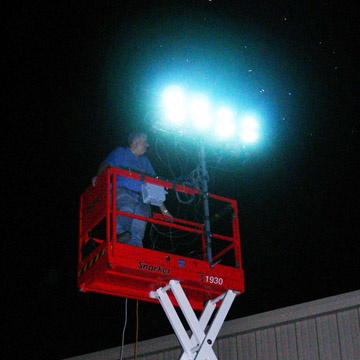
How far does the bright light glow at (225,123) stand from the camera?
858 cm

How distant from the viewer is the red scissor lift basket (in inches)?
256

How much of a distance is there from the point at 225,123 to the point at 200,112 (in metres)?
0.45

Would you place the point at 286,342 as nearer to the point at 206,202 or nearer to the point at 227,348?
the point at 227,348

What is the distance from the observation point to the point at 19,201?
43.9 feet

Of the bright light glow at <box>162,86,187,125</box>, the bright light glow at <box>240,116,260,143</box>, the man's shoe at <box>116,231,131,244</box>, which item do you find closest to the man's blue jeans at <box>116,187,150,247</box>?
the man's shoe at <box>116,231,131,244</box>

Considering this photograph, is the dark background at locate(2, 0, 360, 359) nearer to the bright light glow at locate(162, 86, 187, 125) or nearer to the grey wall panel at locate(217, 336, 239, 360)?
the bright light glow at locate(162, 86, 187, 125)

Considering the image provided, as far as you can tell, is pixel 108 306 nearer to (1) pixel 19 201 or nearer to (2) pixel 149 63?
(1) pixel 19 201

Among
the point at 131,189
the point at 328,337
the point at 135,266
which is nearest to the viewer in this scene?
the point at 135,266

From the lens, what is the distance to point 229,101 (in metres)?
8.92

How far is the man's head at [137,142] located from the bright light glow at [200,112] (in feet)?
2.94

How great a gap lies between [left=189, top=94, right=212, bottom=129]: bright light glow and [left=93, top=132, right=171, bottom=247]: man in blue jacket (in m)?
0.90

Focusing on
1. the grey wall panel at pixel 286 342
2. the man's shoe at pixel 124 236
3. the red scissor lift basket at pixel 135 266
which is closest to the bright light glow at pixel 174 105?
the red scissor lift basket at pixel 135 266

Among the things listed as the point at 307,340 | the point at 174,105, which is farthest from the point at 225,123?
the point at 307,340

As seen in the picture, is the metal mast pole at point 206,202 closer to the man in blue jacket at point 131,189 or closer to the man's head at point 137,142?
the man in blue jacket at point 131,189
